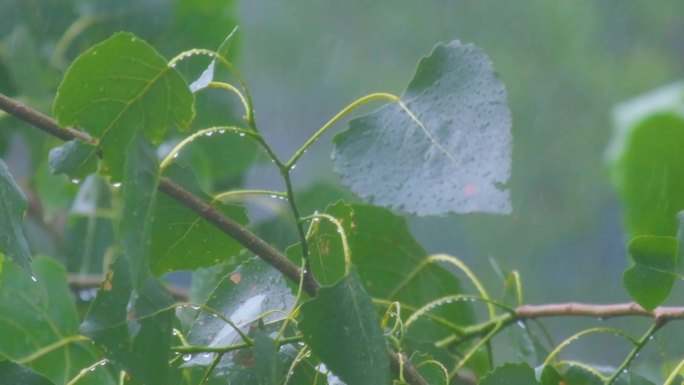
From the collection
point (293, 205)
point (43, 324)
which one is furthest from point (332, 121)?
point (43, 324)

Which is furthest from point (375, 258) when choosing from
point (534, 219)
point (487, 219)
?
point (534, 219)

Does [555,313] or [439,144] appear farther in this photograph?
[555,313]

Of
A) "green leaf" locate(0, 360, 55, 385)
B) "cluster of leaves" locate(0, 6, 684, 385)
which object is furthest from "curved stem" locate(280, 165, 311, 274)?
"green leaf" locate(0, 360, 55, 385)

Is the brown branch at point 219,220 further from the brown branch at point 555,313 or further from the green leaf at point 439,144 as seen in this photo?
the brown branch at point 555,313

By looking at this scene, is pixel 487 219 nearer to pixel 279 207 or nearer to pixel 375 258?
pixel 279 207

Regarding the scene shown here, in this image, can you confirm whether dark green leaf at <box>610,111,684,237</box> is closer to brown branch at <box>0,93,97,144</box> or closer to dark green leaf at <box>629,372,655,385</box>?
dark green leaf at <box>629,372,655,385</box>

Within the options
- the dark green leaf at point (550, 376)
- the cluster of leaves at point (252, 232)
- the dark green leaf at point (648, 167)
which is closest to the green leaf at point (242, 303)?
the cluster of leaves at point (252, 232)

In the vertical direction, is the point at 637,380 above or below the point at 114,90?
below

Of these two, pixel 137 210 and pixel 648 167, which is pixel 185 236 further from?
pixel 648 167
